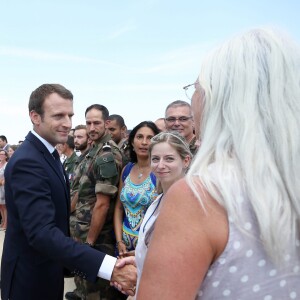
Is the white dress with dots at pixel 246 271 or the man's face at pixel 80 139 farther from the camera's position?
the man's face at pixel 80 139

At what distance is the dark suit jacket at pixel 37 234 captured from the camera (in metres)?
1.90

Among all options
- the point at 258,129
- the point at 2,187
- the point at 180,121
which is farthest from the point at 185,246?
the point at 2,187

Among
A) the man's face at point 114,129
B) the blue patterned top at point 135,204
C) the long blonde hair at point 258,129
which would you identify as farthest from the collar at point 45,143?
the man's face at point 114,129

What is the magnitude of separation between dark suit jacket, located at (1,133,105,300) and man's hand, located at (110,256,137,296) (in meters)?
0.12

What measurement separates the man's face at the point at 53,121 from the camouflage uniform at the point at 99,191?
1192mm

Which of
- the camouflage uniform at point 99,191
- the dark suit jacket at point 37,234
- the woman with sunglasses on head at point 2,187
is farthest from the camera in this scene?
the woman with sunglasses on head at point 2,187

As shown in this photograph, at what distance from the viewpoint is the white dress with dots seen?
0.83 metres

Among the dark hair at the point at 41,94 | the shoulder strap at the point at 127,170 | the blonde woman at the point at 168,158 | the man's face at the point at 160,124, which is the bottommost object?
the shoulder strap at the point at 127,170

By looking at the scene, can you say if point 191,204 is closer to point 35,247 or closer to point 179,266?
point 179,266

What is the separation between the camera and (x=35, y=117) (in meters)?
2.31

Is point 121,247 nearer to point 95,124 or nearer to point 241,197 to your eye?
point 95,124

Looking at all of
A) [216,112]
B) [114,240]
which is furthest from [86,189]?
[216,112]

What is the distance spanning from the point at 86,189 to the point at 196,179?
116 inches

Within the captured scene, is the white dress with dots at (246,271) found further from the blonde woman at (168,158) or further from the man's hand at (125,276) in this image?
the blonde woman at (168,158)
